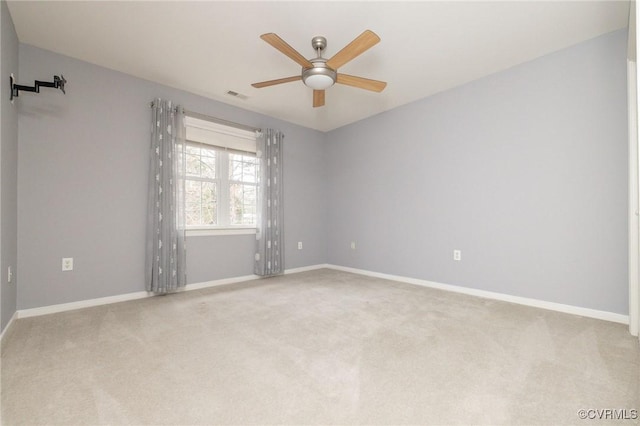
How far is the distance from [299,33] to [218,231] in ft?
8.48

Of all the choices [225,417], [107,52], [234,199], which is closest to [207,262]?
[234,199]

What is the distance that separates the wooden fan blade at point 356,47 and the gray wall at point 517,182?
1.38 metres

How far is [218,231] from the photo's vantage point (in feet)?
12.9

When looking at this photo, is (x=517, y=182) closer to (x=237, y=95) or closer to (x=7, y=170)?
(x=237, y=95)

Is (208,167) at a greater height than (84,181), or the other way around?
(208,167)

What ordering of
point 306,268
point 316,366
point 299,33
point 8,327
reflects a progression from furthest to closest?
point 306,268 → point 299,33 → point 8,327 → point 316,366

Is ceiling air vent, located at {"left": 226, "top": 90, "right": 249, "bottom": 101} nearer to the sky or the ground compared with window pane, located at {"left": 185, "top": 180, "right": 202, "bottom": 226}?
nearer to the sky

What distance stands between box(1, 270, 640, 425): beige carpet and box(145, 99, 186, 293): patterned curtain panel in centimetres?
58

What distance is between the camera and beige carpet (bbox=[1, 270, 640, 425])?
1.31m

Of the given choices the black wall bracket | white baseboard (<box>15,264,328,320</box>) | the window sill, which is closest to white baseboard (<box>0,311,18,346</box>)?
white baseboard (<box>15,264,328,320</box>)

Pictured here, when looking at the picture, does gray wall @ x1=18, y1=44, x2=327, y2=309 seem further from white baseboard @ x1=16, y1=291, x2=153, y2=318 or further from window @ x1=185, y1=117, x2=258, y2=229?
window @ x1=185, y1=117, x2=258, y2=229

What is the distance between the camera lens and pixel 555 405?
1.35 m

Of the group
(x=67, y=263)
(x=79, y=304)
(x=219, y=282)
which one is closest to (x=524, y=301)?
(x=219, y=282)

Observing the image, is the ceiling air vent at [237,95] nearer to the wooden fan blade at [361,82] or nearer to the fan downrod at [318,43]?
the fan downrod at [318,43]
